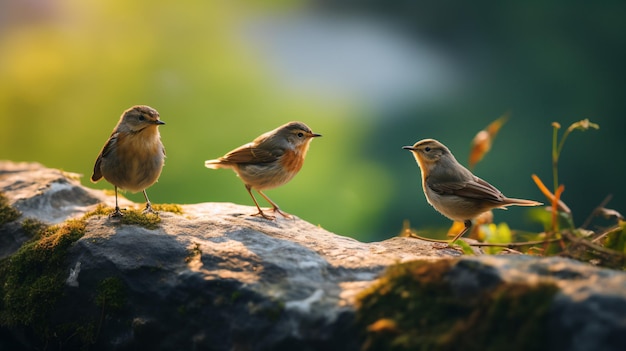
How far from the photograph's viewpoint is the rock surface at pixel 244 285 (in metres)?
2.94

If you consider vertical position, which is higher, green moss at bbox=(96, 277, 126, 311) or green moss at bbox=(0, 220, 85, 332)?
green moss at bbox=(96, 277, 126, 311)

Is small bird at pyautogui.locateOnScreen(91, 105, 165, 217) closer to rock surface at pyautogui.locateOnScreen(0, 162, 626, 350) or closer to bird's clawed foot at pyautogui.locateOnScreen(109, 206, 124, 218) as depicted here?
bird's clawed foot at pyautogui.locateOnScreen(109, 206, 124, 218)

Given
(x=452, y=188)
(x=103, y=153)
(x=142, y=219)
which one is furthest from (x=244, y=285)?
(x=452, y=188)

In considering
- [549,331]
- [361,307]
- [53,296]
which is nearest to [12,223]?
[53,296]

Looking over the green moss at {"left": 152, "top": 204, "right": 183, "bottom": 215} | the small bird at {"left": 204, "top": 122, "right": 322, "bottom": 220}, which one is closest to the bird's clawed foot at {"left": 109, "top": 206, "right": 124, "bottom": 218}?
the green moss at {"left": 152, "top": 204, "right": 183, "bottom": 215}

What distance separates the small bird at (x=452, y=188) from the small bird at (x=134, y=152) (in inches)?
102

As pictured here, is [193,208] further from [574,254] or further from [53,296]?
[574,254]

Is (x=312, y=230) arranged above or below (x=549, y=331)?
below

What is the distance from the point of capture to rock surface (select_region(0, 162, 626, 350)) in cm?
294

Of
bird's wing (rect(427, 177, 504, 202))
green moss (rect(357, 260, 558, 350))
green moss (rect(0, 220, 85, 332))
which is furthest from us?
bird's wing (rect(427, 177, 504, 202))

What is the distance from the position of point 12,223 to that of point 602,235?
5441mm

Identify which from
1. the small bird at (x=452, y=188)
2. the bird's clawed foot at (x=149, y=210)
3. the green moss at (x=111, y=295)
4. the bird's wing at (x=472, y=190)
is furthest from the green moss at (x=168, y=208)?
the bird's wing at (x=472, y=190)

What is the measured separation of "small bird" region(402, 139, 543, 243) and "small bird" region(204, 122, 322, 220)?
1218 millimetres

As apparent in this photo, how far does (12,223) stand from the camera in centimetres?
555
